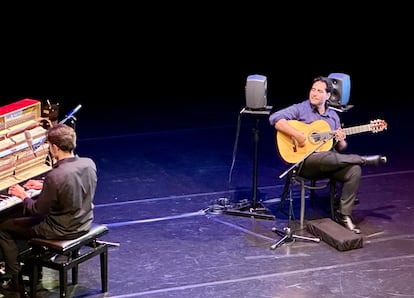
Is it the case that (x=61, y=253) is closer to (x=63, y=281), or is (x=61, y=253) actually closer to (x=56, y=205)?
(x=63, y=281)

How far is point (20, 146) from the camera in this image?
226 inches

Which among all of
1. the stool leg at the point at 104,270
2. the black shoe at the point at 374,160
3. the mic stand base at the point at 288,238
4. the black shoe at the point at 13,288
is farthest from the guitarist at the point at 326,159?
the black shoe at the point at 13,288

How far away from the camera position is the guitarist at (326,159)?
6.84m

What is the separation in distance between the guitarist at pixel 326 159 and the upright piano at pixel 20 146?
2030 millimetres

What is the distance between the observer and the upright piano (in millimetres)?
5625

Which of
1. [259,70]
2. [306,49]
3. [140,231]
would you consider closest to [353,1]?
[306,49]

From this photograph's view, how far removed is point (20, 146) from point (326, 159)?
2.53 meters

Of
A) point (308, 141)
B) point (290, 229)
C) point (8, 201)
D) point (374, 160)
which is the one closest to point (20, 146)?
point (8, 201)

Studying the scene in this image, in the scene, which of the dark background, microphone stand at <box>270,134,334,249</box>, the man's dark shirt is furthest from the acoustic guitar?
the dark background

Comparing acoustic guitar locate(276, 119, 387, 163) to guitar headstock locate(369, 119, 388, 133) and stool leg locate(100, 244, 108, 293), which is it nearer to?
guitar headstock locate(369, 119, 388, 133)

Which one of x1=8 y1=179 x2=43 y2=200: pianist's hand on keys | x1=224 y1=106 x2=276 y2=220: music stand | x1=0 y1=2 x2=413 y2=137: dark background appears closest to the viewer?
x1=8 y1=179 x2=43 y2=200: pianist's hand on keys

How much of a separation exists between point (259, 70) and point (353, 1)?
1.84m

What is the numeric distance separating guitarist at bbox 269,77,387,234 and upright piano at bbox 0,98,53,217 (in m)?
2.03

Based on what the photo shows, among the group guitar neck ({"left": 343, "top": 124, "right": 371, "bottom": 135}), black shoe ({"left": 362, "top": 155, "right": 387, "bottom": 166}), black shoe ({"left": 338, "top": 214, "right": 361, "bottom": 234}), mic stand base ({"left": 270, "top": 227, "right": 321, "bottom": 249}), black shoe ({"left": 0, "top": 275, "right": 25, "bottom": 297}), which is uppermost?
guitar neck ({"left": 343, "top": 124, "right": 371, "bottom": 135})
